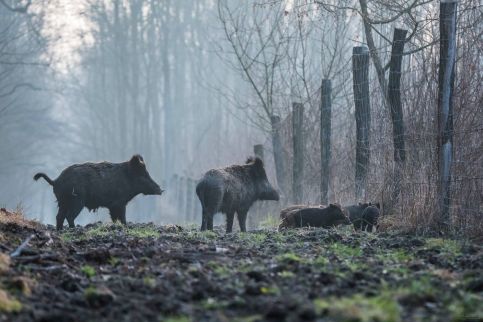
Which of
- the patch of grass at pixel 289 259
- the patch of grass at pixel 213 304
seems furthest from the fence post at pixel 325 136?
the patch of grass at pixel 213 304

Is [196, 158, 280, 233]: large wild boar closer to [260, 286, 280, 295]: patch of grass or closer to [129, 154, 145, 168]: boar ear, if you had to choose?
[129, 154, 145, 168]: boar ear

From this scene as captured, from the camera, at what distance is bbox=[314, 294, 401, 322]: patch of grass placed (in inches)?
218

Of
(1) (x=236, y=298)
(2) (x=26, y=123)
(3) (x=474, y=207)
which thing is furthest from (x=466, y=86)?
(2) (x=26, y=123)

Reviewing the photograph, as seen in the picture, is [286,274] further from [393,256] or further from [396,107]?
[396,107]

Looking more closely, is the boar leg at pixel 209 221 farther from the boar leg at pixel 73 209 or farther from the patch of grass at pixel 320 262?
the patch of grass at pixel 320 262

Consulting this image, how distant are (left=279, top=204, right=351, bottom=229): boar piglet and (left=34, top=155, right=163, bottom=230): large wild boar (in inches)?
144

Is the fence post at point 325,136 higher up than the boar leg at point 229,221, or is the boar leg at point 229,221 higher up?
the fence post at point 325,136

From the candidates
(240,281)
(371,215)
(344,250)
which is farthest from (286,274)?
(371,215)

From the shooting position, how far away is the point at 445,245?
10148mm

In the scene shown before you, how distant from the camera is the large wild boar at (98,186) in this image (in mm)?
16500

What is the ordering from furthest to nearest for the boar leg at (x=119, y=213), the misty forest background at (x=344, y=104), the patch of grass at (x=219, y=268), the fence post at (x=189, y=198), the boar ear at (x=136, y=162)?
the fence post at (x=189, y=198), the boar ear at (x=136, y=162), the boar leg at (x=119, y=213), the misty forest background at (x=344, y=104), the patch of grass at (x=219, y=268)

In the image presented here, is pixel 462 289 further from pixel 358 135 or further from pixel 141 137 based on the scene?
pixel 141 137

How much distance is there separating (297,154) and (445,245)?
11042 mm

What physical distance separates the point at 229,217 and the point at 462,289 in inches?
400
